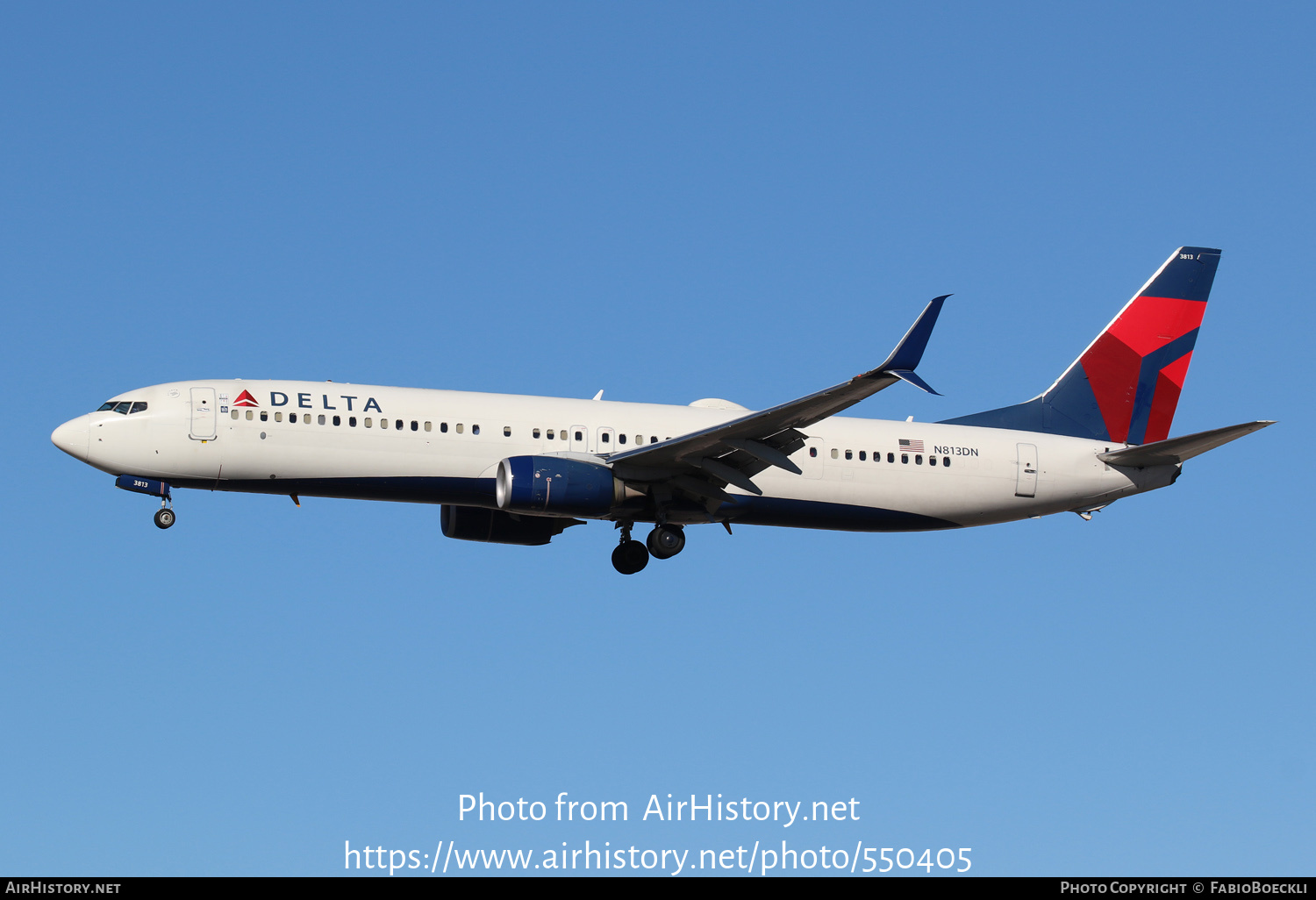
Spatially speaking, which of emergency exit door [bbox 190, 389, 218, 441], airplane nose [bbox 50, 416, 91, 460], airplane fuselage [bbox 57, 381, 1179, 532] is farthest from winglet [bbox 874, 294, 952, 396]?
airplane nose [bbox 50, 416, 91, 460]

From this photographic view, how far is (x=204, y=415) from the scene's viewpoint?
36000 millimetres

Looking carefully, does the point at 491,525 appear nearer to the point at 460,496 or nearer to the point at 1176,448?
the point at 460,496

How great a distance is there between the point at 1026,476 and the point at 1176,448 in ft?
12.4

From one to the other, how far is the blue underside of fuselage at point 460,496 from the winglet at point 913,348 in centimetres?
841

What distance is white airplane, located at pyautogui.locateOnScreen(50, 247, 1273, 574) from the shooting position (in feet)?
117

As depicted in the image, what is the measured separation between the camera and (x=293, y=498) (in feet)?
121

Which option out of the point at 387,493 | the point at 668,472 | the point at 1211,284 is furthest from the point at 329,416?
the point at 1211,284

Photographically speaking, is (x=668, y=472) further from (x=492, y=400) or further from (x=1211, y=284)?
(x=1211, y=284)

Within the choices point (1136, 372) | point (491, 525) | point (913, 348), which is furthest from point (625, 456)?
point (1136, 372)

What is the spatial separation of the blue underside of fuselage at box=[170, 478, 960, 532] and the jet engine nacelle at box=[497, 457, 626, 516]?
118 centimetres

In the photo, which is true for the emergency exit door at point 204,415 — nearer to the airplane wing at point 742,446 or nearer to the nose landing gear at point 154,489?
the nose landing gear at point 154,489

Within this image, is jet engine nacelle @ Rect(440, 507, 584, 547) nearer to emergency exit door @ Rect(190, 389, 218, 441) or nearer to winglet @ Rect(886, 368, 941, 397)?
emergency exit door @ Rect(190, 389, 218, 441)

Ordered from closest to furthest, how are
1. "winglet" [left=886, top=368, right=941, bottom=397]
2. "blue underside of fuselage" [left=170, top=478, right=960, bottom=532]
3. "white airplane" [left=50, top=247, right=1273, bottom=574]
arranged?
1. "winglet" [left=886, top=368, right=941, bottom=397]
2. "white airplane" [left=50, top=247, right=1273, bottom=574]
3. "blue underside of fuselage" [left=170, top=478, right=960, bottom=532]
